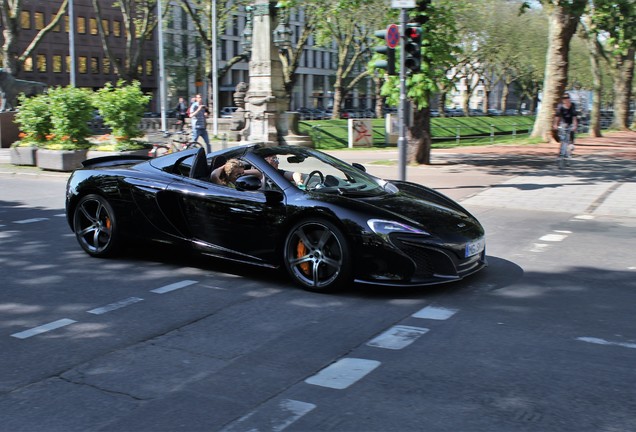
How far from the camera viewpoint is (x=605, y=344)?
16.8 feet

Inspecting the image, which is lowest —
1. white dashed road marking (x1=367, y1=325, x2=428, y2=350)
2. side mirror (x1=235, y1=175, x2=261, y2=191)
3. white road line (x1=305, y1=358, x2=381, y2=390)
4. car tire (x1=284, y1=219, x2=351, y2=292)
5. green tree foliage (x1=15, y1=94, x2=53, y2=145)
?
white road line (x1=305, y1=358, x2=381, y2=390)

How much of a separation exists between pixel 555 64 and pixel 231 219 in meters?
24.6

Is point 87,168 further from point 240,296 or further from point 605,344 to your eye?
point 605,344

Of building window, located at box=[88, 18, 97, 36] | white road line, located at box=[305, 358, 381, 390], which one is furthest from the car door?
building window, located at box=[88, 18, 97, 36]

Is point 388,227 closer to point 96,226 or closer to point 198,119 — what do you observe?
point 96,226

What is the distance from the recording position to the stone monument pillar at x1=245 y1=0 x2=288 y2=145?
2345 centimetres

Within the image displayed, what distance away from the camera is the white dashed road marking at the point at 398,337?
5121 millimetres

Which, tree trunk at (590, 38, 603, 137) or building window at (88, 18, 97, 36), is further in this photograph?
building window at (88, 18, 97, 36)

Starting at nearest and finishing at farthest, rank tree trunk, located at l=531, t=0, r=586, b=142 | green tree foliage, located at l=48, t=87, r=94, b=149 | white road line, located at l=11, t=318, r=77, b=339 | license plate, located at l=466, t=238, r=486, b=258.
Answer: white road line, located at l=11, t=318, r=77, b=339 → license plate, located at l=466, t=238, r=486, b=258 → green tree foliage, located at l=48, t=87, r=94, b=149 → tree trunk, located at l=531, t=0, r=586, b=142

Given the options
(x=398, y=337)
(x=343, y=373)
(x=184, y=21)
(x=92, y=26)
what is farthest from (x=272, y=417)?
(x=184, y=21)

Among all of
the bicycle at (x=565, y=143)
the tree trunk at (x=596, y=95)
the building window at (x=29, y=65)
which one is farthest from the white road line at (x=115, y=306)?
the building window at (x=29, y=65)

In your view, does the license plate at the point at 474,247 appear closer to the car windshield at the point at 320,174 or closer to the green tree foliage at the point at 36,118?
the car windshield at the point at 320,174

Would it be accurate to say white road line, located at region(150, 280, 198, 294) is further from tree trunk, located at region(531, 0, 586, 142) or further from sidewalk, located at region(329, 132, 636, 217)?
tree trunk, located at region(531, 0, 586, 142)

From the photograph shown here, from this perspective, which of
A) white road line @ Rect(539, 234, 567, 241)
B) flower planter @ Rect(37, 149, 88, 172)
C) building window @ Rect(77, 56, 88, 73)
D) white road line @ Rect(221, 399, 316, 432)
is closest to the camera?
white road line @ Rect(221, 399, 316, 432)
